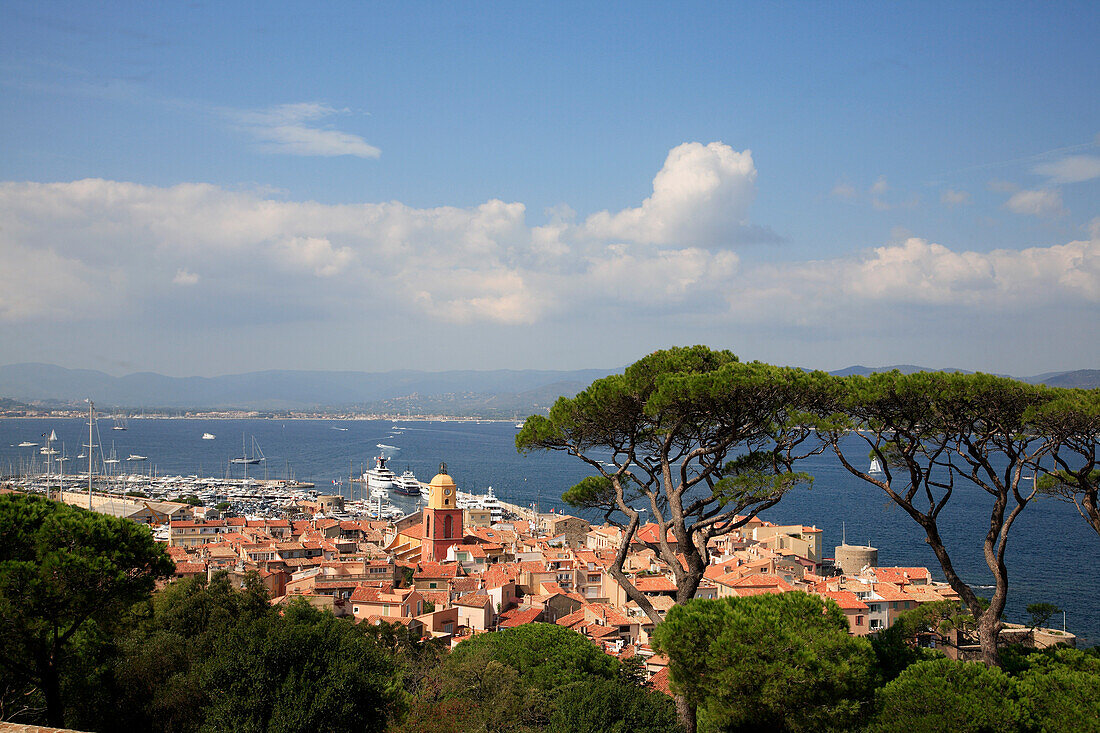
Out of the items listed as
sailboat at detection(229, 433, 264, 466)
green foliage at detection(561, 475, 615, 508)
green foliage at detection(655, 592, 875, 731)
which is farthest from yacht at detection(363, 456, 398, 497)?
green foliage at detection(655, 592, 875, 731)

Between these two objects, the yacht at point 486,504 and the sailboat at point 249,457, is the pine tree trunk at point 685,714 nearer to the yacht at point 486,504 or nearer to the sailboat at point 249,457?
the yacht at point 486,504

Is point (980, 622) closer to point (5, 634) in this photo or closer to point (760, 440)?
point (760, 440)

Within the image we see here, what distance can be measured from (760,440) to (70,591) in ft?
29.0

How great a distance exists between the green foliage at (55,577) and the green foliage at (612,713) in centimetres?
538

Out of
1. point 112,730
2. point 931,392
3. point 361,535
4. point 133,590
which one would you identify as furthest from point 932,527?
point 361,535

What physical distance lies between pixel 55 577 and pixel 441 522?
1016 inches

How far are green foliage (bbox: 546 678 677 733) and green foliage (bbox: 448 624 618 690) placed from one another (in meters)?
4.04

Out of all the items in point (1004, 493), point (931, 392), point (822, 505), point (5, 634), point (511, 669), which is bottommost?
point (822, 505)

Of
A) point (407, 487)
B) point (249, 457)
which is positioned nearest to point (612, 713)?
point (407, 487)

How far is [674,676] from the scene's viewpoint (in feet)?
31.5

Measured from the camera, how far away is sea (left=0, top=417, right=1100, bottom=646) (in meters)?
38.5

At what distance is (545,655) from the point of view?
1552 cm

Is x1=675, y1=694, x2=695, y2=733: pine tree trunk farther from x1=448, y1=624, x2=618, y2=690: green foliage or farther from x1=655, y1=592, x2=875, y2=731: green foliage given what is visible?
x1=448, y1=624, x2=618, y2=690: green foliage

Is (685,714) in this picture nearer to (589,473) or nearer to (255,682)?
(255,682)
